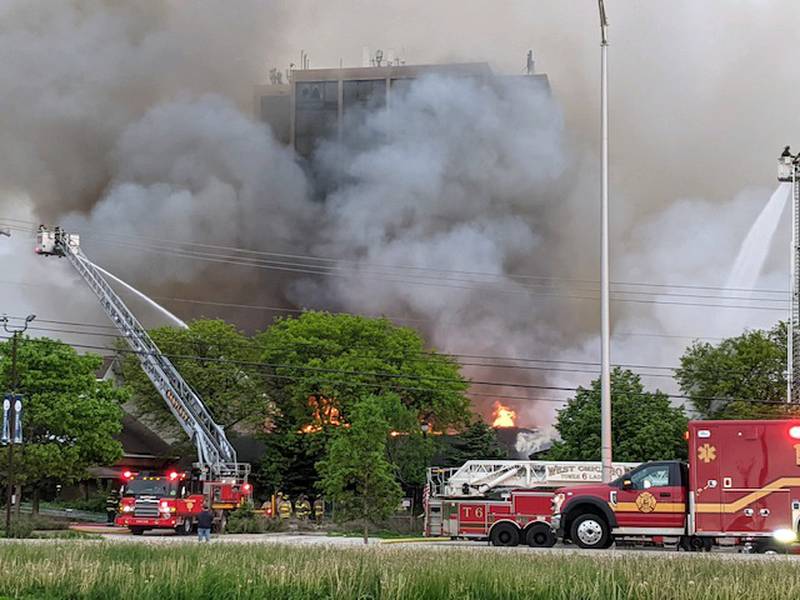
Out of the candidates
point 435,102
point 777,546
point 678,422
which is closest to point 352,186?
point 435,102

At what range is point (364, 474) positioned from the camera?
4212cm

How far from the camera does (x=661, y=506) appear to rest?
2744 cm

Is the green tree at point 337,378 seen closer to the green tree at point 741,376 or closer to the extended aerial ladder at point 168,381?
the extended aerial ladder at point 168,381

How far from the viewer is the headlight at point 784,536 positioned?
2641 centimetres

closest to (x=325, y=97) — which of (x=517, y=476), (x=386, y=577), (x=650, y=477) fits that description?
(x=517, y=476)

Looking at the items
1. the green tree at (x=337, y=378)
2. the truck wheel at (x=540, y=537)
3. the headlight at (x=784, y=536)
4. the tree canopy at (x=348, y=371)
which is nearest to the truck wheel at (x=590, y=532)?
the truck wheel at (x=540, y=537)

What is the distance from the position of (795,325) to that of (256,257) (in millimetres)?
47909

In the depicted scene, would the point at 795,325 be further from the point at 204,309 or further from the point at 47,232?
the point at 204,309

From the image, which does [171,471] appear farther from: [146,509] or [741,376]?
[741,376]

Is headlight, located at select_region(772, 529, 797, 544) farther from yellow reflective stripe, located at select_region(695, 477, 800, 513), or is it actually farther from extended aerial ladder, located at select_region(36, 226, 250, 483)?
extended aerial ladder, located at select_region(36, 226, 250, 483)

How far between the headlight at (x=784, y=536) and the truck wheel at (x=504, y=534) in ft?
23.6

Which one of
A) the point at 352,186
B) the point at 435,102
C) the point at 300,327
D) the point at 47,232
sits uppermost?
the point at 435,102

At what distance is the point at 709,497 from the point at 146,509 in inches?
862

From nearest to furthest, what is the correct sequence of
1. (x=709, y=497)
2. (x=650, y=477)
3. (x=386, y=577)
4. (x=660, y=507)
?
(x=386, y=577) → (x=709, y=497) → (x=660, y=507) → (x=650, y=477)
